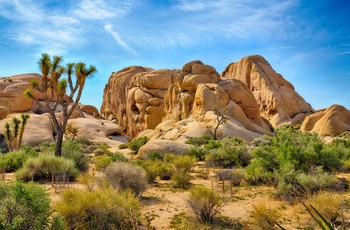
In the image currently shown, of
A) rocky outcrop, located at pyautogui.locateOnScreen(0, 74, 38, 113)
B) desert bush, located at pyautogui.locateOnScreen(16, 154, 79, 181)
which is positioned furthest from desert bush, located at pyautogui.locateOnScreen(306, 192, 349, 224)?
rocky outcrop, located at pyautogui.locateOnScreen(0, 74, 38, 113)

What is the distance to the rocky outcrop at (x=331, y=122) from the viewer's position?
39000mm

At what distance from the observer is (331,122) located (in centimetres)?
3966

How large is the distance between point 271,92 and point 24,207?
55.5 m

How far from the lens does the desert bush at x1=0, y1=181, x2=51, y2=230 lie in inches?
207

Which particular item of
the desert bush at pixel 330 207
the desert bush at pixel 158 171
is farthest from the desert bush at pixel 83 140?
the desert bush at pixel 330 207

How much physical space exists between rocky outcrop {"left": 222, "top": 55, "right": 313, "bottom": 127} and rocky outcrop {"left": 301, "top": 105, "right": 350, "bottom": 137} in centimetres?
861

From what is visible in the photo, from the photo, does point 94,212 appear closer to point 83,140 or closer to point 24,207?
point 24,207

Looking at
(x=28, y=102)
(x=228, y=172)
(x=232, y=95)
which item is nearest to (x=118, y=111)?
(x=28, y=102)

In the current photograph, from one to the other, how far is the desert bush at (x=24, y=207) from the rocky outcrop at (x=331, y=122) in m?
38.4

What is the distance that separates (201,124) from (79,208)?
107ft

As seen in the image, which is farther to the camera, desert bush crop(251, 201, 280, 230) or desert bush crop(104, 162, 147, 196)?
desert bush crop(104, 162, 147, 196)

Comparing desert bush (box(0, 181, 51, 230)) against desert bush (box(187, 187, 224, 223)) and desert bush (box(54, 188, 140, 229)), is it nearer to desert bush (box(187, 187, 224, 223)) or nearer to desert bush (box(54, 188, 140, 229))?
desert bush (box(54, 188, 140, 229))

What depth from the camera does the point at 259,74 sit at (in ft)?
195

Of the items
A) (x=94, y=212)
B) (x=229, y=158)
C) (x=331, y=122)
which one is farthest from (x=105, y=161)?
(x=331, y=122)
